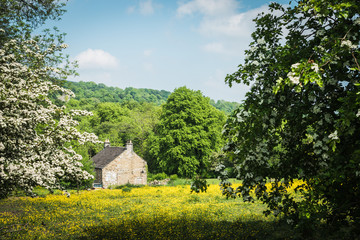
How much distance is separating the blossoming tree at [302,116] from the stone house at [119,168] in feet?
128

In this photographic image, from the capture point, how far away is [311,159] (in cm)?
733

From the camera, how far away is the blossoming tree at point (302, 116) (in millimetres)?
5276

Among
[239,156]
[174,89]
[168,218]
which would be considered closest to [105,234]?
[168,218]

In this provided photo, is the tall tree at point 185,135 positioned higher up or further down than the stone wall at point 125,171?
higher up

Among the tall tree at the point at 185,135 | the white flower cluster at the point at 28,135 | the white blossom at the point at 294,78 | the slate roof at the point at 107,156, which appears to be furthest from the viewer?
the tall tree at the point at 185,135

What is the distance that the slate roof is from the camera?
45.1 metres

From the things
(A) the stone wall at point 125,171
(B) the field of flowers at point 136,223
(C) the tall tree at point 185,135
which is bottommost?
(A) the stone wall at point 125,171

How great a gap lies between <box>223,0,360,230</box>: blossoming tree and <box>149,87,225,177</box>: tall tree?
3862cm

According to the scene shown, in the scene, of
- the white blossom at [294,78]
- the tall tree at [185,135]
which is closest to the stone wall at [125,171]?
the tall tree at [185,135]

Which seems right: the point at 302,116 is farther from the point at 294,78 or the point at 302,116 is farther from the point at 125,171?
the point at 125,171

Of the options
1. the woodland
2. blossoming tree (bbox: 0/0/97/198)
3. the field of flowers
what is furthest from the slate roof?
blossoming tree (bbox: 0/0/97/198)

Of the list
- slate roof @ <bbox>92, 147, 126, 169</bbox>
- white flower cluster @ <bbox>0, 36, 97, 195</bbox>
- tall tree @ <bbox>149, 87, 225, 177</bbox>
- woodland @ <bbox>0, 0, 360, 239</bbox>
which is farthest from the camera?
tall tree @ <bbox>149, 87, 225, 177</bbox>

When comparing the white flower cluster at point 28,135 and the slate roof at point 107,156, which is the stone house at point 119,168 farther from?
the white flower cluster at point 28,135

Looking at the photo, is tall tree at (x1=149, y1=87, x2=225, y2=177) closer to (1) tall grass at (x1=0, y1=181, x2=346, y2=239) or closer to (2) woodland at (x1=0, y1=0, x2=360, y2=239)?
(1) tall grass at (x1=0, y1=181, x2=346, y2=239)
